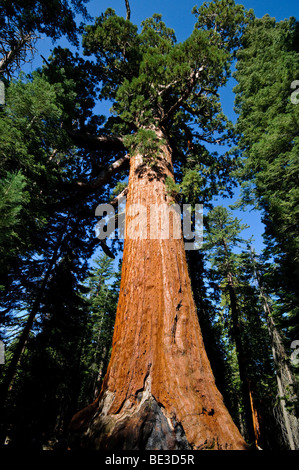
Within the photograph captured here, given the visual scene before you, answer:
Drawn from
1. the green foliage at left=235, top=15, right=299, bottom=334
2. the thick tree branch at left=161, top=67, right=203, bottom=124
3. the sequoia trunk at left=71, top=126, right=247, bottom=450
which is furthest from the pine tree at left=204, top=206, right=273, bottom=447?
the sequoia trunk at left=71, top=126, right=247, bottom=450

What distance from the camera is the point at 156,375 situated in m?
1.91

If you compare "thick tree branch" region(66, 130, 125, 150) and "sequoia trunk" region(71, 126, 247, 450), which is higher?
"thick tree branch" region(66, 130, 125, 150)

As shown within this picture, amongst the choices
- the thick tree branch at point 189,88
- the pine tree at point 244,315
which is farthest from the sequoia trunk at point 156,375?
the pine tree at point 244,315

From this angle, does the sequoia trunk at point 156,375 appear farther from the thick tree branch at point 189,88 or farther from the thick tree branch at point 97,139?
the thick tree branch at point 97,139

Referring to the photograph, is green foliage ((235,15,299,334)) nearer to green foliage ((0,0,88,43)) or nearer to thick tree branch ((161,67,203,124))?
thick tree branch ((161,67,203,124))

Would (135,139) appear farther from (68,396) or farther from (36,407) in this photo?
(68,396)

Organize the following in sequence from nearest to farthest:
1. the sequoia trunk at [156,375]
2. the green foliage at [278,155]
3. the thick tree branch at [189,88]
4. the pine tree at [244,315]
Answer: the sequoia trunk at [156,375]
the thick tree branch at [189,88]
the green foliage at [278,155]
the pine tree at [244,315]

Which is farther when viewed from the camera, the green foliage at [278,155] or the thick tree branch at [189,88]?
the green foliage at [278,155]

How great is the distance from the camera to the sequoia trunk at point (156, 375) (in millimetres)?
1547

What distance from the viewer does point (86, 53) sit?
6738 mm

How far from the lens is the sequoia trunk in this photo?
1.55 meters

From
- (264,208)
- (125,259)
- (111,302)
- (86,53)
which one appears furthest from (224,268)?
(86,53)

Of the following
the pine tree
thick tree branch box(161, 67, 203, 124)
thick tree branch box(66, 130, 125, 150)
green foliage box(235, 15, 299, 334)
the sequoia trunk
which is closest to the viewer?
the sequoia trunk
